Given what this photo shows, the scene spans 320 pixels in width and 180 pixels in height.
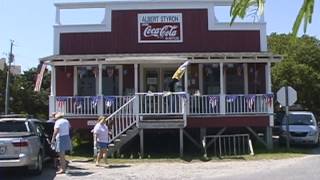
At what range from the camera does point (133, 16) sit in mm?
25844

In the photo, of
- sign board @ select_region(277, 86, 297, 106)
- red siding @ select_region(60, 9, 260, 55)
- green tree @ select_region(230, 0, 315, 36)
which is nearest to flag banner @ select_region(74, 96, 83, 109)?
red siding @ select_region(60, 9, 260, 55)

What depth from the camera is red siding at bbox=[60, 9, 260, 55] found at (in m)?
25.8

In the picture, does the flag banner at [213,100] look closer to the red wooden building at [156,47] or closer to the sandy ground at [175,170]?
the red wooden building at [156,47]

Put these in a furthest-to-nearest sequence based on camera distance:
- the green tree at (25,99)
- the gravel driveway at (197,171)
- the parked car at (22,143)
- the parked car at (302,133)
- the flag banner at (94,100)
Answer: the green tree at (25,99)
the parked car at (302,133)
the flag banner at (94,100)
the gravel driveway at (197,171)
the parked car at (22,143)

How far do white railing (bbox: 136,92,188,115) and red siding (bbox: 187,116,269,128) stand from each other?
3.97 ft

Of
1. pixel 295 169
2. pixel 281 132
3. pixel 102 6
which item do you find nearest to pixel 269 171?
pixel 295 169

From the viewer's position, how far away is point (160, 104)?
75.0 feet

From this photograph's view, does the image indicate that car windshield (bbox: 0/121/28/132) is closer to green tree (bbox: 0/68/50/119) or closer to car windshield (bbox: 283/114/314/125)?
car windshield (bbox: 283/114/314/125)

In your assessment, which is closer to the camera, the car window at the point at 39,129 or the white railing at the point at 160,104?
the car window at the point at 39,129

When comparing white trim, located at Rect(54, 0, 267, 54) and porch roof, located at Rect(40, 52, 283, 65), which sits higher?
white trim, located at Rect(54, 0, 267, 54)

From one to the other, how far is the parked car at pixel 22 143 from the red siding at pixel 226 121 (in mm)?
7784

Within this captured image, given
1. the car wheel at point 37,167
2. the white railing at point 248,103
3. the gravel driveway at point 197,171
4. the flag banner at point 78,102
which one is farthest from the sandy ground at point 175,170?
the flag banner at point 78,102

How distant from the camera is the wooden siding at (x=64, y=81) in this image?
2612 cm

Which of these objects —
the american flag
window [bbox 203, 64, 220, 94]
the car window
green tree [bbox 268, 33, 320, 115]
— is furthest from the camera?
green tree [bbox 268, 33, 320, 115]
